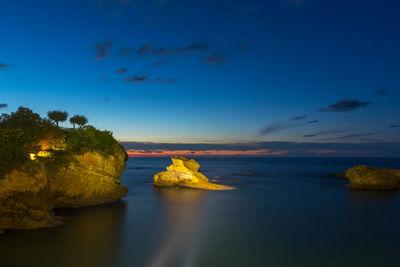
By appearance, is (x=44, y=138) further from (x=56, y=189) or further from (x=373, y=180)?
(x=373, y=180)

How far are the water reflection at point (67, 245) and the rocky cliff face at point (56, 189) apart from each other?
1.04 m

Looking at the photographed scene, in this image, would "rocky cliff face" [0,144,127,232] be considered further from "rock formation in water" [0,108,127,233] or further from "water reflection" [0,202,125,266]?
"water reflection" [0,202,125,266]

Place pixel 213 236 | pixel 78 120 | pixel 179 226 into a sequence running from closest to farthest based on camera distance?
pixel 213 236, pixel 179 226, pixel 78 120

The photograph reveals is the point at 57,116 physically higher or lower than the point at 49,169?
higher

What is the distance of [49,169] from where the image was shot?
664 inches

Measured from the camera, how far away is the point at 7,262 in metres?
9.93

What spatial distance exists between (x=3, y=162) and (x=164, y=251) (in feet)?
32.7

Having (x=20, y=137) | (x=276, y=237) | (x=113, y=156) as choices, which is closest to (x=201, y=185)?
(x=113, y=156)

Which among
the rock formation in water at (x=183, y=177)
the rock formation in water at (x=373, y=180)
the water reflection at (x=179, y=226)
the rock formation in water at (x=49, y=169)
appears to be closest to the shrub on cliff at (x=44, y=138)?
the rock formation in water at (x=49, y=169)

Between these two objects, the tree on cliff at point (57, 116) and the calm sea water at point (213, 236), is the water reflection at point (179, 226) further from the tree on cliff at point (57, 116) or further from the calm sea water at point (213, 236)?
the tree on cliff at point (57, 116)

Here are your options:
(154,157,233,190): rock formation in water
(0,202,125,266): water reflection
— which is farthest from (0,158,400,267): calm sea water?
(154,157,233,190): rock formation in water

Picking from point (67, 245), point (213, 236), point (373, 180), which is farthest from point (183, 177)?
point (373, 180)

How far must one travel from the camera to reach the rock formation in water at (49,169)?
13336 millimetres

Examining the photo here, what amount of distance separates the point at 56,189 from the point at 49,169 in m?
1.47
